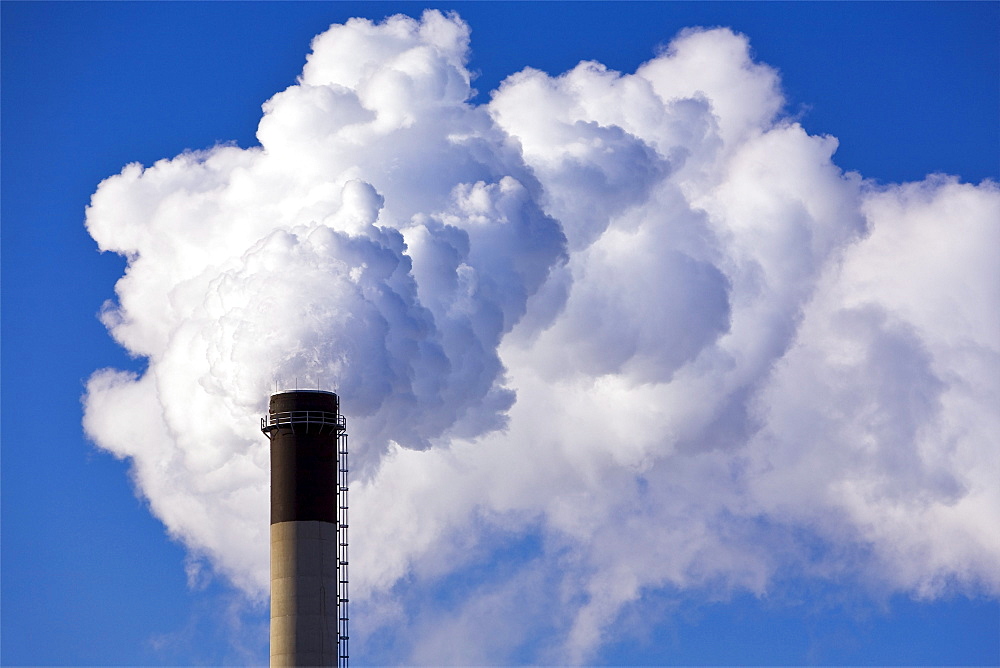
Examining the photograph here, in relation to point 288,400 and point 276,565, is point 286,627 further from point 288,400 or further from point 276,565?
point 288,400

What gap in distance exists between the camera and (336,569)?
10119 cm

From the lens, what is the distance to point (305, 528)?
100438 mm

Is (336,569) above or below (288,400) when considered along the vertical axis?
below

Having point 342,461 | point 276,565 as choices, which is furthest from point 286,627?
point 342,461

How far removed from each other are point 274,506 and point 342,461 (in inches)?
189

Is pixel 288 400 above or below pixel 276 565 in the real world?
above

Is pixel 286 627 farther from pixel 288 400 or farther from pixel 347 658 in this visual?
pixel 288 400

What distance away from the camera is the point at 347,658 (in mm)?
101438

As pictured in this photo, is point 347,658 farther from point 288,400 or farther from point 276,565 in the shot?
point 288,400

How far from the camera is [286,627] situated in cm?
9931

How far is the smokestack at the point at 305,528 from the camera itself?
99312 mm

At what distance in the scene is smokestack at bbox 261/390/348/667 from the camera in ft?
326

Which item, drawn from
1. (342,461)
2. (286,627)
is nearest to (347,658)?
(286,627)

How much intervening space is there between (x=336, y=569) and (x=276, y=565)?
124 inches
